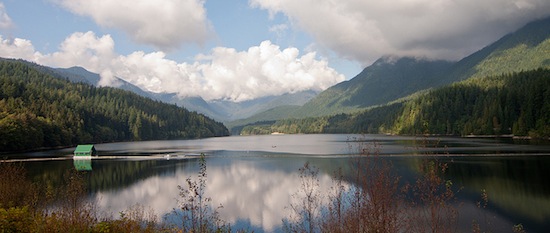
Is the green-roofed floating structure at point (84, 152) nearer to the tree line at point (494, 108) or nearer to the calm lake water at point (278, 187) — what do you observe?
the calm lake water at point (278, 187)

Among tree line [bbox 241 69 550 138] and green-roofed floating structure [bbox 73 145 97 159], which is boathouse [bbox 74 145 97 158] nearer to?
green-roofed floating structure [bbox 73 145 97 159]

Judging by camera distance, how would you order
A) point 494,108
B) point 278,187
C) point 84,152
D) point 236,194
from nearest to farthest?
point 236,194 → point 278,187 → point 84,152 → point 494,108

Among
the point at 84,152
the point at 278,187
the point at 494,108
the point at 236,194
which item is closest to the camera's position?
the point at 236,194

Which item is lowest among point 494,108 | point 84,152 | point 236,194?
point 236,194

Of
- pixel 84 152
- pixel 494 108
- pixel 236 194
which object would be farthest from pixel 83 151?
pixel 494 108

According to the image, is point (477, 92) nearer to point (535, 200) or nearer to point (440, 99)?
point (440, 99)

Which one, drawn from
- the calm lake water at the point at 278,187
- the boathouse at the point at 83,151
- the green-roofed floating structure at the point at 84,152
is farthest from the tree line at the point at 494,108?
the boathouse at the point at 83,151

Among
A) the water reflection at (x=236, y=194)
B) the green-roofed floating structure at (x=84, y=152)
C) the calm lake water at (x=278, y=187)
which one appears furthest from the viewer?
the green-roofed floating structure at (x=84, y=152)

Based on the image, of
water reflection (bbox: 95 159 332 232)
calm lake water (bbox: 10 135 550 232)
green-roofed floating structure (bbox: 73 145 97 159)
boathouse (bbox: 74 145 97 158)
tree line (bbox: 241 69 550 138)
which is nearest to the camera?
calm lake water (bbox: 10 135 550 232)

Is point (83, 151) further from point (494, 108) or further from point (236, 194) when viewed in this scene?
point (494, 108)

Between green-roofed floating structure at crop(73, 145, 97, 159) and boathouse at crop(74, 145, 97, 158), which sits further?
boathouse at crop(74, 145, 97, 158)

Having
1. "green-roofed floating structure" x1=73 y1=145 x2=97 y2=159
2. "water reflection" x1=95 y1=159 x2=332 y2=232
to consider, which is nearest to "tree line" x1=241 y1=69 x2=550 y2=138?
"water reflection" x1=95 y1=159 x2=332 y2=232

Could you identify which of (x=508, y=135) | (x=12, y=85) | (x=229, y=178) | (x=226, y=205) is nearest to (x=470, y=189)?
(x=226, y=205)

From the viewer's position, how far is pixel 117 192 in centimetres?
4162
